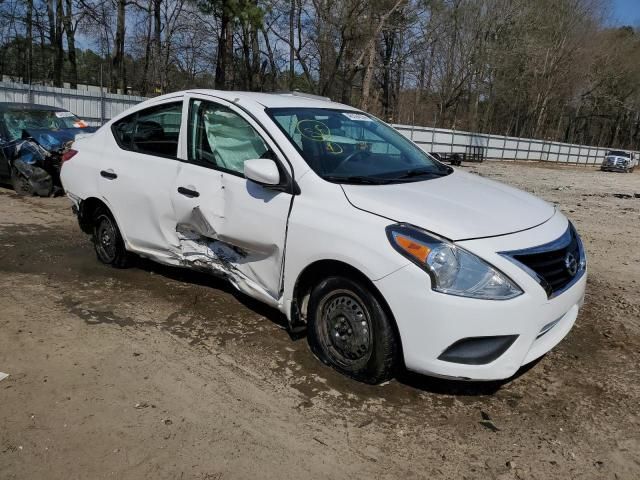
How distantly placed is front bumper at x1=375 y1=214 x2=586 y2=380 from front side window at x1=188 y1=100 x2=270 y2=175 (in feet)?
4.84

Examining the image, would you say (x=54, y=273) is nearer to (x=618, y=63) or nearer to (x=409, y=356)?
(x=409, y=356)

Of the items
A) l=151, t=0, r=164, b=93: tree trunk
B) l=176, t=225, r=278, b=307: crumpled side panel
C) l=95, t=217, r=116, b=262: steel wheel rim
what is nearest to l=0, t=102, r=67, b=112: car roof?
l=95, t=217, r=116, b=262: steel wheel rim

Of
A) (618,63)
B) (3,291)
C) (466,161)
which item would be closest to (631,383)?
(3,291)

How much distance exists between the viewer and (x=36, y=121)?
31.5 feet

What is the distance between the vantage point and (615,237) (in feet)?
27.0

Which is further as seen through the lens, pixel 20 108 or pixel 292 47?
pixel 292 47

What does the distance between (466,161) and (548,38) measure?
22.3 m

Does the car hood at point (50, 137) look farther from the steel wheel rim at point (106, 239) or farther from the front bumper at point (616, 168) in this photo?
the front bumper at point (616, 168)

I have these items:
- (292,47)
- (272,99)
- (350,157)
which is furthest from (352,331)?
(292,47)

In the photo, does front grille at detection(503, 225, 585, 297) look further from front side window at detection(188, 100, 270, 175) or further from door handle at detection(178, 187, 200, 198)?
door handle at detection(178, 187, 200, 198)

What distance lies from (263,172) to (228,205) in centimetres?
52

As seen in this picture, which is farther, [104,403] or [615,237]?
[615,237]

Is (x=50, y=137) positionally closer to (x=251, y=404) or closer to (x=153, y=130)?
(x=153, y=130)

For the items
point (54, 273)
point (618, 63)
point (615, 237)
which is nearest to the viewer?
point (54, 273)
